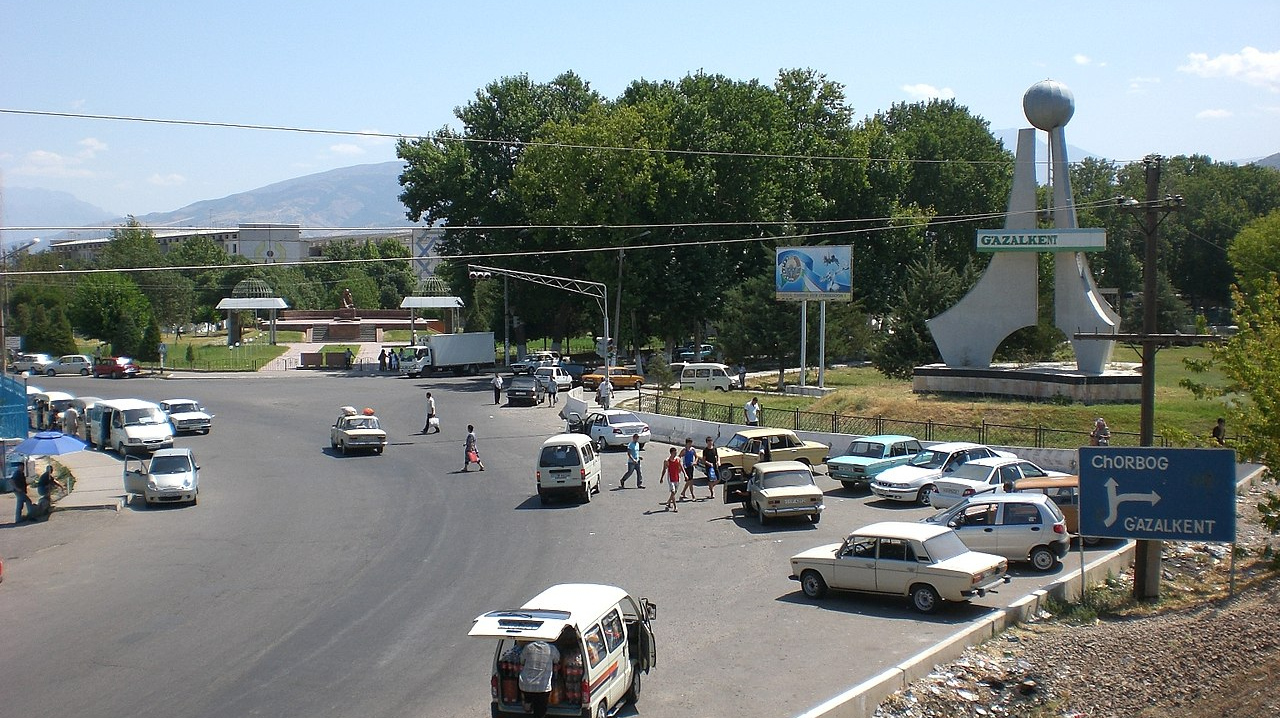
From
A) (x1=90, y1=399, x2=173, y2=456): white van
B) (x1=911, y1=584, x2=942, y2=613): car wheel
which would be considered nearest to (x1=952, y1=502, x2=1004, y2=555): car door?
(x1=911, y1=584, x2=942, y2=613): car wheel

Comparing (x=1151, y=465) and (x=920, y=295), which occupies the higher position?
(x=920, y=295)

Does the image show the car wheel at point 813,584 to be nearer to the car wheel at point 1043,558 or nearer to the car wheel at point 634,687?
the car wheel at point 1043,558

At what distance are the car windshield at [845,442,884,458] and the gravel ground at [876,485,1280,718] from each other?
12828 mm

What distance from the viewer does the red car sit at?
7000 cm

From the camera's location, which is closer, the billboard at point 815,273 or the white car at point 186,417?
the white car at point 186,417

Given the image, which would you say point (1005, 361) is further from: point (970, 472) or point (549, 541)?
point (549, 541)

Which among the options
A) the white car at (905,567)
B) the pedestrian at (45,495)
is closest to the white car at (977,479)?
the white car at (905,567)

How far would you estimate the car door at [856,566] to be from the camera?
1655 cm

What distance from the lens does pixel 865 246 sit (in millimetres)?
75375

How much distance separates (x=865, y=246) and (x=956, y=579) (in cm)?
6187

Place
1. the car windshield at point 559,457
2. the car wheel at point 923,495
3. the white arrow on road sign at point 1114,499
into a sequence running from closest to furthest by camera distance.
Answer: the white arrow on road sign at point 1114,499 < the car wheel at point 923,495 < the car windshield at point 559,457

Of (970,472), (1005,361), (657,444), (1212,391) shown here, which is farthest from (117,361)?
(1212,391)

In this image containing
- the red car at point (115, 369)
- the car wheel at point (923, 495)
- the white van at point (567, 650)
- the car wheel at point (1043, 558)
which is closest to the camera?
the white van at point (567, 650)

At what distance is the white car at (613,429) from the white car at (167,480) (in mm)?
13523
